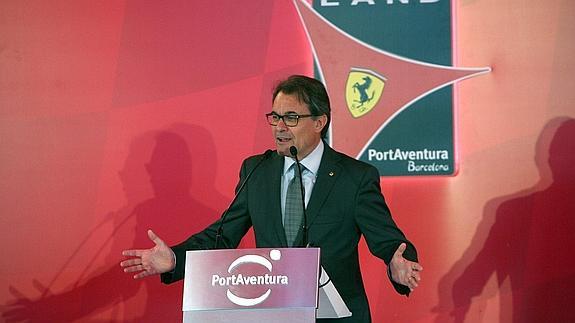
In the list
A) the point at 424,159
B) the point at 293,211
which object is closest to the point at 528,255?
the point at 424,159

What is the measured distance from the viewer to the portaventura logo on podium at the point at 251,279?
214 cm

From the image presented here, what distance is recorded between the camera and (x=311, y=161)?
9.36 ft

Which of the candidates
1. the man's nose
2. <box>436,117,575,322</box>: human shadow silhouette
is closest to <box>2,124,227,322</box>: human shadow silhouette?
<box>436,117,575,322</box>: human shadow silhouette

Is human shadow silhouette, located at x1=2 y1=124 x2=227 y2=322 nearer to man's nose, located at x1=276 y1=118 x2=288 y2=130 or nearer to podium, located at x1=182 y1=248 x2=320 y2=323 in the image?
man's nose, located at x1=276 y1=118 x2=288 y2=130

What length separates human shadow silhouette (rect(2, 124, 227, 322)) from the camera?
4.22 metres

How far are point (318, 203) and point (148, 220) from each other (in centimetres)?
171

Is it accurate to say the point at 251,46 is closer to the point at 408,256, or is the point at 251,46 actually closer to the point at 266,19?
the point at 266,19

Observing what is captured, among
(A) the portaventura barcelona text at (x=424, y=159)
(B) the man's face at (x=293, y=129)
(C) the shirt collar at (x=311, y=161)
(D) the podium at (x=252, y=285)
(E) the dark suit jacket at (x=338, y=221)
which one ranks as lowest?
(D) the podium at (x=252, y=285)

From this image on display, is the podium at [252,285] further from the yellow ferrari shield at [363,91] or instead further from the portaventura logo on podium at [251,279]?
the yellow ferrari shield at [363,91]

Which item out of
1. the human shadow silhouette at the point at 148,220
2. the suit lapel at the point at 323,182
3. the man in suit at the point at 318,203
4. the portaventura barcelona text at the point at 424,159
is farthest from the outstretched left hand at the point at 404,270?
the human shadow silhouette at the point at 148,220

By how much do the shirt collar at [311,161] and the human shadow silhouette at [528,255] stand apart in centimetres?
156

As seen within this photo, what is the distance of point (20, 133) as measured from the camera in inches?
168

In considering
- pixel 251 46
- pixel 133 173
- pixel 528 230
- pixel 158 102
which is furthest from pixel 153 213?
pixel 528 230

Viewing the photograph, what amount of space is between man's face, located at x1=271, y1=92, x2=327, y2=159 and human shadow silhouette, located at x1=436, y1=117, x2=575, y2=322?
64.7 inches
